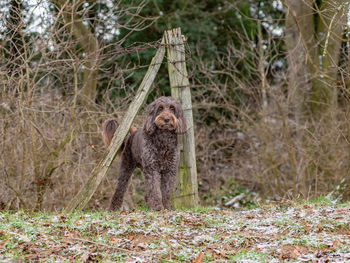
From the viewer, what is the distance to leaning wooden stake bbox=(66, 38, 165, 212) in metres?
7.03

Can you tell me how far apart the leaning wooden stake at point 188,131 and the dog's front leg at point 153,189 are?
0.87 m

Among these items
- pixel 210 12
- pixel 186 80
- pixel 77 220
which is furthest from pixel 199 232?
pixel 210 12

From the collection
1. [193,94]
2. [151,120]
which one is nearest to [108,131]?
[151,120]

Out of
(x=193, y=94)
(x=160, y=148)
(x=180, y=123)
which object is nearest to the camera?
(x=180, y=123)

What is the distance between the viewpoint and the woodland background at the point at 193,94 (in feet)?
26.3

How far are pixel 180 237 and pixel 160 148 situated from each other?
1988 millimetres

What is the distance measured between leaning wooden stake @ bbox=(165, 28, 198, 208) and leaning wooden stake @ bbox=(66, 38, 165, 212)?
285 millimetres

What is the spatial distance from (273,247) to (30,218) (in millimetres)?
3389

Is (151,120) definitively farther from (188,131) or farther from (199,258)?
(199,258)

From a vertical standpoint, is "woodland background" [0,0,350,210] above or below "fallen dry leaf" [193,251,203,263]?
above

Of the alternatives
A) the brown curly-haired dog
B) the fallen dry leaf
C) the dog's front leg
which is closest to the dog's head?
the brown curly-haired dog

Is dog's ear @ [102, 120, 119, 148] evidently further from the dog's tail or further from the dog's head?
the dog's head

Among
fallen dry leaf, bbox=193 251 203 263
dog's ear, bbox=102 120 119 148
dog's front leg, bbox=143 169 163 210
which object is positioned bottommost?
fallen dry leaf, bbox=193 251 203 263

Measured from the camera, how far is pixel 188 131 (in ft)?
25.4
